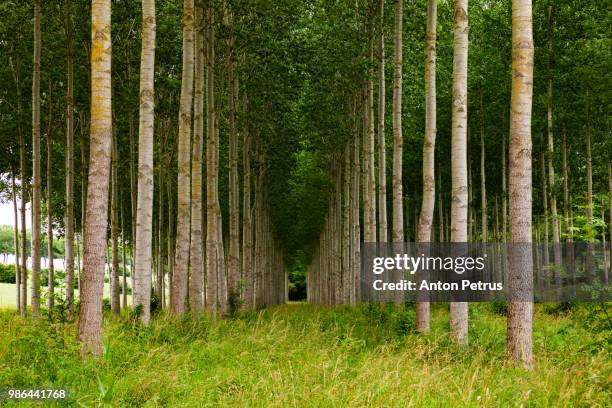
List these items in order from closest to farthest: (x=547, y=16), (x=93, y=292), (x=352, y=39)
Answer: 1. (x=93, y=292)
2. (x=352, y=39)
3. (x=547, y=16)

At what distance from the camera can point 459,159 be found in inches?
429

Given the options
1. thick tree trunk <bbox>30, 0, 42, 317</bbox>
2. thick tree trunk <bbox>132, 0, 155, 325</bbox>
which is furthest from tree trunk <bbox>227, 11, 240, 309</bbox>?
thick tree trunk <bbox>132, 0, 155, 325</bbox>

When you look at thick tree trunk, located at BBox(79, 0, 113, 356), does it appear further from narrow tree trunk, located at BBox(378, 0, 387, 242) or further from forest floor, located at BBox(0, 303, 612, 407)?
narrow tree trunk, located at BBox(378, 0, 387, 242)

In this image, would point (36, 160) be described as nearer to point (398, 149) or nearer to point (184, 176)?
point (184, 176)

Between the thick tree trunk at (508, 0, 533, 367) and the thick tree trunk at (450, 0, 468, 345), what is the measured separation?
2005mm

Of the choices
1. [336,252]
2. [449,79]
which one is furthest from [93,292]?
[336,252]

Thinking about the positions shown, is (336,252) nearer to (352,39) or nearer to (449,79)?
(449,79)

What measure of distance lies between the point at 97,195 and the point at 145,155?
3.47 metres

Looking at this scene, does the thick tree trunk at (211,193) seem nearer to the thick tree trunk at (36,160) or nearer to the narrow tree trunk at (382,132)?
the thick tree trunk at (36,160)

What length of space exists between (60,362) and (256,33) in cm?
1449

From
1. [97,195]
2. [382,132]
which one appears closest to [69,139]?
[382,132]

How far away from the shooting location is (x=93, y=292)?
8.20 meters

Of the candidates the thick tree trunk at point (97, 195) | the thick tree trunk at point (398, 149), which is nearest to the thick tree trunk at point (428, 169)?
the thick tree trunk at point (398, 149)

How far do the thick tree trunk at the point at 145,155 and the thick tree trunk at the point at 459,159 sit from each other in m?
5.53
